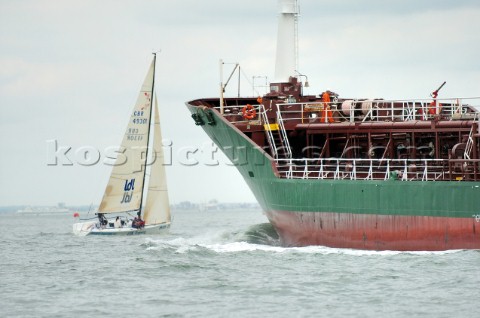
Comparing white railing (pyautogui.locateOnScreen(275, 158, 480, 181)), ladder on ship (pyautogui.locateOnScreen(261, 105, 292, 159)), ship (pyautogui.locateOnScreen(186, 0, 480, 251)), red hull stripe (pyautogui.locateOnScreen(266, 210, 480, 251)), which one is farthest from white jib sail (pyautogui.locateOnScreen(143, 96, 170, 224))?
red hull stripe (pyautogui.locateOnScreen(266, 210, 480, 251))

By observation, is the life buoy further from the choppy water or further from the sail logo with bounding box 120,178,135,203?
the sail logo with bounding box 120,178,135,203

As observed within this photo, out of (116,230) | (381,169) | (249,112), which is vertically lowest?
(116,230)

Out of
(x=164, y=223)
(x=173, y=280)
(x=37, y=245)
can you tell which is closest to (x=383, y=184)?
(x=173, y=280)

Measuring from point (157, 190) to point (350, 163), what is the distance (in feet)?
92.3

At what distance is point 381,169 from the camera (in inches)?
1809

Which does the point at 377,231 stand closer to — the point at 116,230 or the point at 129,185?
the point at 116,230

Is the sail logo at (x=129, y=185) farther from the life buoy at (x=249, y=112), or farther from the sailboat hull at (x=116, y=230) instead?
the life buoy at (x=249, y=112)

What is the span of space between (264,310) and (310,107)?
778 inches

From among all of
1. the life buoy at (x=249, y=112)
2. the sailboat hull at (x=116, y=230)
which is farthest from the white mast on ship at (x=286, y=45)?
the sailboat hull at (x=116, y=230)

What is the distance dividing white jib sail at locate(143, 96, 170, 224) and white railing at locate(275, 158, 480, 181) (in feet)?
76.6

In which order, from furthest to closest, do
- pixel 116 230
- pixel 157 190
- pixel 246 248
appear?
pixel 157 190 → pixel 116 230 → pixel 246 248

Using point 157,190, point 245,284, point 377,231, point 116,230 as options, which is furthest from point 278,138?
point 157,190

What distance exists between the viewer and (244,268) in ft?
130

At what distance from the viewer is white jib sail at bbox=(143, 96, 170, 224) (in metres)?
71.0
